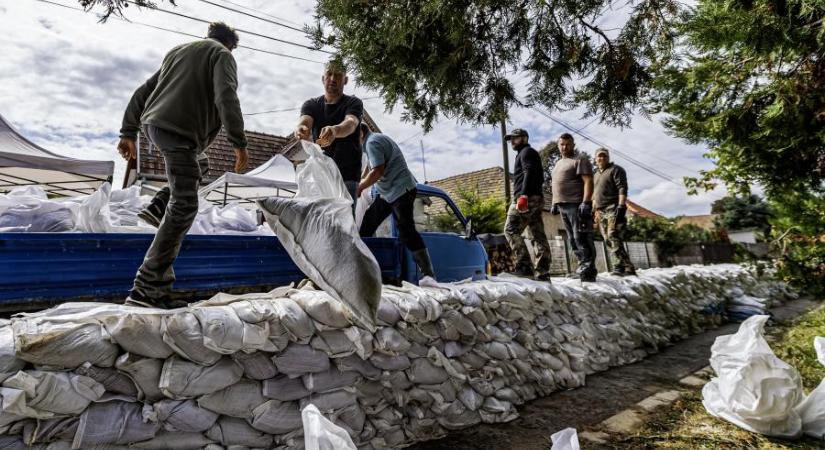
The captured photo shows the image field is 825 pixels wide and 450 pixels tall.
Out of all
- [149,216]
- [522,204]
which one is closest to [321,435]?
[149,216]

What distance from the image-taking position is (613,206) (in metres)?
5.32

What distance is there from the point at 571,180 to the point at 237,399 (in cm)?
422

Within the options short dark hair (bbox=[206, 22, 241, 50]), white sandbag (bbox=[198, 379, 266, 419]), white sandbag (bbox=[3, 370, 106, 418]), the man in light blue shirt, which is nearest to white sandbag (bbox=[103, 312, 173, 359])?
white sandbag (bbox=[3, 370, 106, 418])

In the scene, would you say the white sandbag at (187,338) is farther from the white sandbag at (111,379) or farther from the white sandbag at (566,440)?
the white sandbag at (566,440)

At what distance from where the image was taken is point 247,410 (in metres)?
1.67

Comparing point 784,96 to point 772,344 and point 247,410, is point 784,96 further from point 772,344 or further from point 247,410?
point 247,410

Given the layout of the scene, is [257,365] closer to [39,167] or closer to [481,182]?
[39,167]

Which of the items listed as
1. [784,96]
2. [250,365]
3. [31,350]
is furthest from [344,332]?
[784,96]

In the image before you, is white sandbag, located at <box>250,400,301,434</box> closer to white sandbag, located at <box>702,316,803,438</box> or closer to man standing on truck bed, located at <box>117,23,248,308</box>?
man standing on truck bed, located at <box>117,23,248,308</box>

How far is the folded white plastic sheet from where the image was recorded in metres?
1.34

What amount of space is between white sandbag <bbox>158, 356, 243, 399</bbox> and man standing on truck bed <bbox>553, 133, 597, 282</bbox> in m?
3.90

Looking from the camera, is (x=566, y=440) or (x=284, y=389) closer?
(x=566, y=440)

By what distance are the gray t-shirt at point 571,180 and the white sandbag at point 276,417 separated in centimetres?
396

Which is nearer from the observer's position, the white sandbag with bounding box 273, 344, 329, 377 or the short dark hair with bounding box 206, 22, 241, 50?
the white sandbag with bounding box 273, 344, 329, 377
